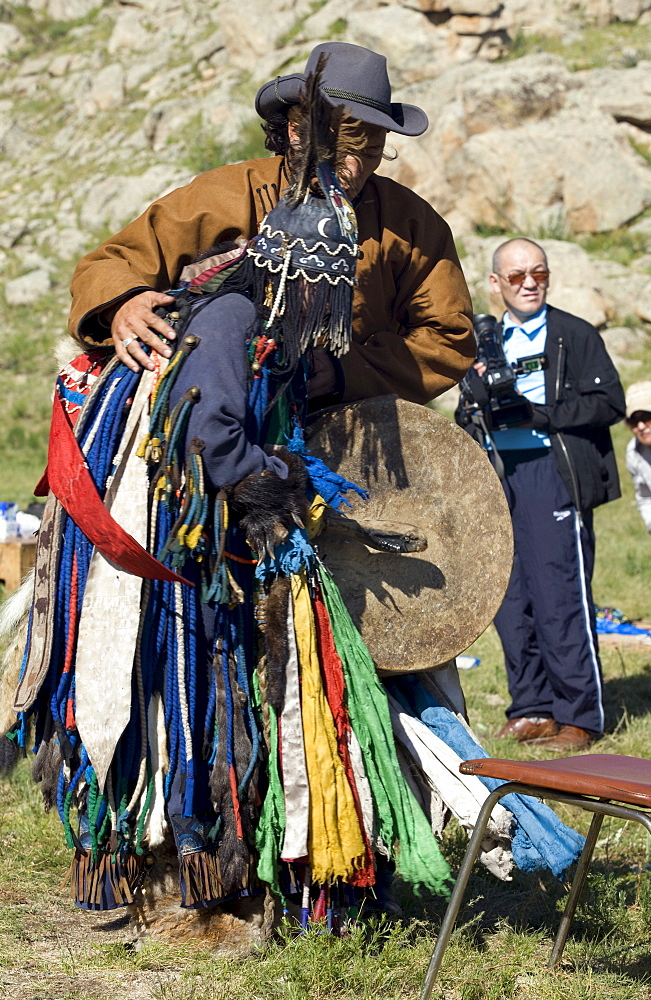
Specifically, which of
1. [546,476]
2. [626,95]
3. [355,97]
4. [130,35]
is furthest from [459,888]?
[130,35]

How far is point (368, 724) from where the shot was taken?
8.54 ft

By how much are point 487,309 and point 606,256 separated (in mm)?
2625

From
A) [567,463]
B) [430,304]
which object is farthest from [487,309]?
[430,304]

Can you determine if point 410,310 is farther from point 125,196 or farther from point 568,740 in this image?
point 125,196

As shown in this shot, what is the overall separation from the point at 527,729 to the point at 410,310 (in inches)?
101

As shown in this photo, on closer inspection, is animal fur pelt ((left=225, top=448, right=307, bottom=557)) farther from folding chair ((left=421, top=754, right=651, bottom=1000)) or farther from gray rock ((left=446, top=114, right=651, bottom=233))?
gray rock ((left=446, top=114, right=651, bottom=233))

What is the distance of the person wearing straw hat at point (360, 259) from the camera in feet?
8.67

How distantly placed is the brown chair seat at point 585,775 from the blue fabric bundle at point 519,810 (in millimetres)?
258

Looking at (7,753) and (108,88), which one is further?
(108,88)

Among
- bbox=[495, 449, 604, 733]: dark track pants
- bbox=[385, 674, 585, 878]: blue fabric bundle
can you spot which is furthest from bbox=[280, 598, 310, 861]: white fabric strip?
bbox=[495, 449, 604, 733]: dark track pants

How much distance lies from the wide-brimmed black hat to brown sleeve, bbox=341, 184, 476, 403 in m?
0.27

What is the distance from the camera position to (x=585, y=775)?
2211 mm

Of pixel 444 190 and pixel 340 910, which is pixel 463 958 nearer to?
pixel 340 910

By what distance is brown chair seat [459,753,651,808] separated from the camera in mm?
2081
